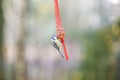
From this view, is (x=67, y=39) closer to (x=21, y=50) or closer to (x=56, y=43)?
(x=21, y=50)

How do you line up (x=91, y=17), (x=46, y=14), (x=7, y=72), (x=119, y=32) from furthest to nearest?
(x=7, y=72)
(x=46, y=14)
(x=91, y=17)
(x=119, y=32)

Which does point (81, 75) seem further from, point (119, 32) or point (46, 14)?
point (46, 14)

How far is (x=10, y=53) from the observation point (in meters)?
4.52

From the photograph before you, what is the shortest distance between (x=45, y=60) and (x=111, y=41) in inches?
45.6

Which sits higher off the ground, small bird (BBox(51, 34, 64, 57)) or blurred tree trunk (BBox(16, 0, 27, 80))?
small bird (BBox(51, 34, 64, 57))

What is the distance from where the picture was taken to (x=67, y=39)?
366 cm

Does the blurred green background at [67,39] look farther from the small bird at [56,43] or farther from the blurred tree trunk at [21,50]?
the small bird at [56,43]

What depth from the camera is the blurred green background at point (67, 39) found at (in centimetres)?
322

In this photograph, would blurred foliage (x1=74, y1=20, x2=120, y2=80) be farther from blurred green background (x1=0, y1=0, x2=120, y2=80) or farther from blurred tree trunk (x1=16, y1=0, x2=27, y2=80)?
blurred tree trunk (x1=16, y1=0, x2=27, y2=80)

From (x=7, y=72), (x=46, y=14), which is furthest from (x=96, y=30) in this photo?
(x=7, y=72)

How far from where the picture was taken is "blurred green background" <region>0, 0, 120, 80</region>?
3.22 metres

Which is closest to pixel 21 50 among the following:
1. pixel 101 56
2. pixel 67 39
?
pixel 67 39

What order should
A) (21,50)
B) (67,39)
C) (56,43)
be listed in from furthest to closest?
(67,39) < (21,50) < (56,43)

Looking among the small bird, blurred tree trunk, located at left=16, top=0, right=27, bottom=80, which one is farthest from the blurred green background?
the small bird
